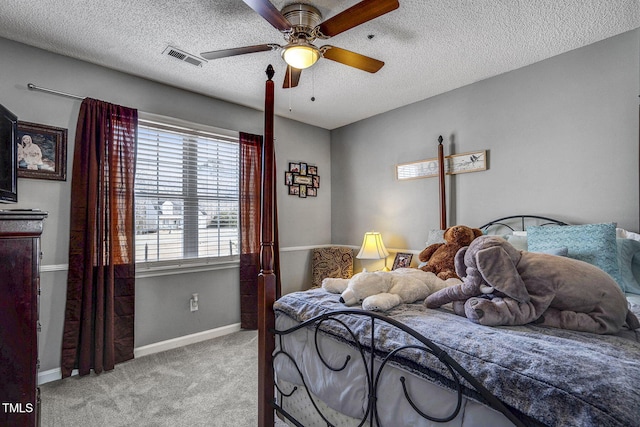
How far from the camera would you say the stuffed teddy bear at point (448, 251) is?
200 centimetres

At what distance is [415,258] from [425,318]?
2.31 m

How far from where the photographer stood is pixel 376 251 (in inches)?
137

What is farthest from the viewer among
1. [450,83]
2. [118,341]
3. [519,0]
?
[450,83]

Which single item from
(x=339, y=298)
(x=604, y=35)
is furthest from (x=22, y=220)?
(x=604, y=35)

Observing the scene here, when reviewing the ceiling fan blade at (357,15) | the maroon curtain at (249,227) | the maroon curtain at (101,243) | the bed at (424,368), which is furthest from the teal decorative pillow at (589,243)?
the maroon curtain at (101,243)

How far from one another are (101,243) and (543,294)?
296 centimetres

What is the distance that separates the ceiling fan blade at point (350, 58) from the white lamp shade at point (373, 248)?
73.0 inches

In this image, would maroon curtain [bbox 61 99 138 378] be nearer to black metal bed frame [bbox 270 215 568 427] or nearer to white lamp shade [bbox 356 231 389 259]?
black metal bed frame [bbox 270 215 568 427]

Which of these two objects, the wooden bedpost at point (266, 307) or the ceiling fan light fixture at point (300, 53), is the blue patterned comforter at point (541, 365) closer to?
the wooden bedpost at point (266, 307)

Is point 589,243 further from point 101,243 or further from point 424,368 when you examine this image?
point 101,243

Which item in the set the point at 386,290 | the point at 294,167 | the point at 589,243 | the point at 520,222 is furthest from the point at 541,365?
the point at 294,167

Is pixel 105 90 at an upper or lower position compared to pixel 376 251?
upper

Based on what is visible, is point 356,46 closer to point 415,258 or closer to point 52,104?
point 415,258

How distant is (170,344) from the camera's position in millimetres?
2986
